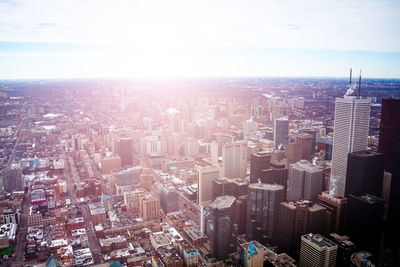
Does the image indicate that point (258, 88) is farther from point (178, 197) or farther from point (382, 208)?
point (382, 208)

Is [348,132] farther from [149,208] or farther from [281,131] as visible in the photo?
[149,208]

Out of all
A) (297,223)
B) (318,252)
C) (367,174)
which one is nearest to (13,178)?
(297,223)

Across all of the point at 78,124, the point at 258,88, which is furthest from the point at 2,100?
the point at 258,88

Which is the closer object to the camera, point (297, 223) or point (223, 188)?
point (297, 223)

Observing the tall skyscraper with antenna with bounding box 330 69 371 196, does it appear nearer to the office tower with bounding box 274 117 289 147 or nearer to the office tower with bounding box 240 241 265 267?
the office tower with bounding box 240 241 265 267

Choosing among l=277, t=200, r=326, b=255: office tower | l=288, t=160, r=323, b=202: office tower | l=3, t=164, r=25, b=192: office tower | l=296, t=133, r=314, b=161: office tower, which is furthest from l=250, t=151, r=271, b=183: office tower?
l=3, t=164, r=25, b=192: office tower

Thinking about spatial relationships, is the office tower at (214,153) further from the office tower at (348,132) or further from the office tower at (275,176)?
Answer: the office tower at (348,132)
